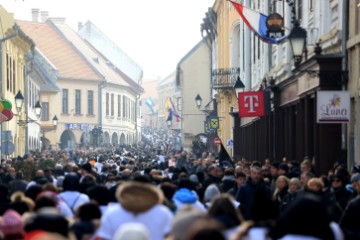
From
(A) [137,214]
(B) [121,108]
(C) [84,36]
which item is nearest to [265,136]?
(A) [137,214]

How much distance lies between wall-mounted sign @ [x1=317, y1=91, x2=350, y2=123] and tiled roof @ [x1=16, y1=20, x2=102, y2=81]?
82165 mm

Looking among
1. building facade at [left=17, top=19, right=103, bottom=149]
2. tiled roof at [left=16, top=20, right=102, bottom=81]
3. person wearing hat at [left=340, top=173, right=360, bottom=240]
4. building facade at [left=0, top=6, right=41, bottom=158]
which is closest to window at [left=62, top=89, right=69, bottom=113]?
building facade at [left=17, top=19, right=103, bottom=149]

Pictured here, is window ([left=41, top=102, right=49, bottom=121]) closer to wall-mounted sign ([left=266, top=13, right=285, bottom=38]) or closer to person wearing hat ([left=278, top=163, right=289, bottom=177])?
wall-mounted sign ([left=266, top=13, right=285, bottom=38])

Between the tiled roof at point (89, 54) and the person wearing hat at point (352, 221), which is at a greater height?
the tiled roof at point (89, 54)

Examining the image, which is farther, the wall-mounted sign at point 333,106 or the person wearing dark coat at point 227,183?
the person wearing dark coat at point 227,183

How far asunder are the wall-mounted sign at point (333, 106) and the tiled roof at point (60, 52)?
82.2 metres

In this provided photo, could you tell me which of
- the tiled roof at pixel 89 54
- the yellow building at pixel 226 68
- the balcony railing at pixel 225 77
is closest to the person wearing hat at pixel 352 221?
the yellow building at pixel 226 68

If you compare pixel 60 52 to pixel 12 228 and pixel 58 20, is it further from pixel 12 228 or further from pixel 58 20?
pixel 12 228

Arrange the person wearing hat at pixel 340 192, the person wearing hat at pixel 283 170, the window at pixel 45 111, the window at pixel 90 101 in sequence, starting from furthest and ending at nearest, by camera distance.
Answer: the window at pixel 90 101, the window at pixel 45 111, the person wearing hat at pixel 283 170, the person wearing hat at pixel 340 192

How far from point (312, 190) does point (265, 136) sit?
844 inches

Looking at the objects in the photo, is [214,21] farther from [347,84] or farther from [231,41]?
[347,84]

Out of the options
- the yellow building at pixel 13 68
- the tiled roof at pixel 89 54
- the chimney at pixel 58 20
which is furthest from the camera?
the chimney at pixel 58 20

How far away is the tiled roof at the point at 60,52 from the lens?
102 meters

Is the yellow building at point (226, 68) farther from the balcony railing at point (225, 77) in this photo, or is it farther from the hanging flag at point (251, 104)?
the hanging flag at point (251, 104)
